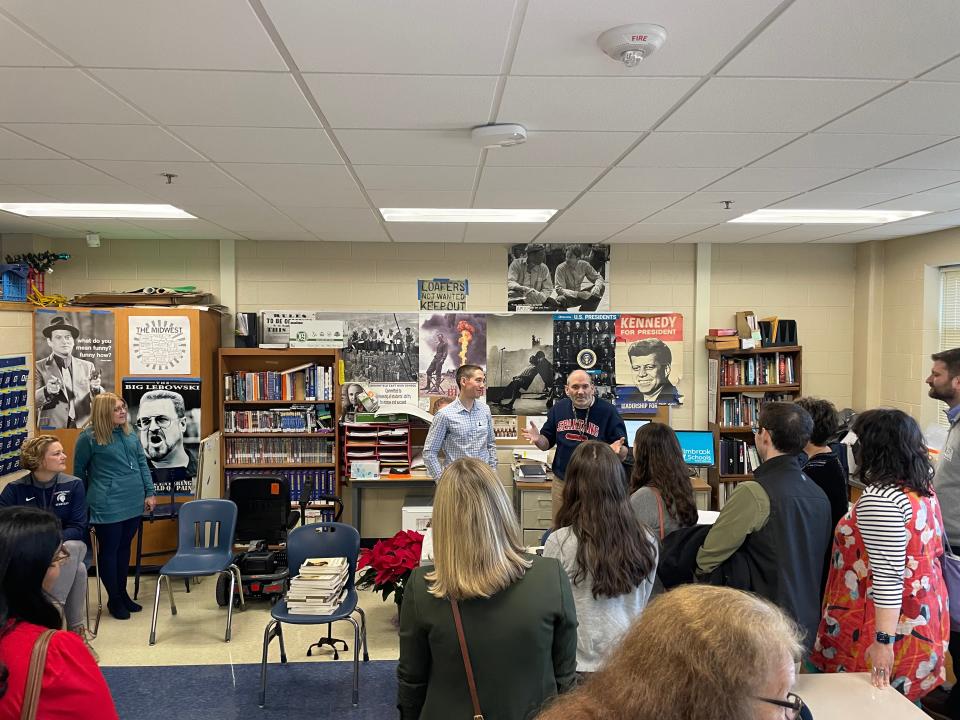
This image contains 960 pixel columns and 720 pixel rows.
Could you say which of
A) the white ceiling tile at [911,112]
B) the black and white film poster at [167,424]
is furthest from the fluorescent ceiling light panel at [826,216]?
the black and white film poster at [167,424]

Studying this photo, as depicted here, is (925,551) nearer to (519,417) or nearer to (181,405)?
(519,417)

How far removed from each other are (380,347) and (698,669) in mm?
5801

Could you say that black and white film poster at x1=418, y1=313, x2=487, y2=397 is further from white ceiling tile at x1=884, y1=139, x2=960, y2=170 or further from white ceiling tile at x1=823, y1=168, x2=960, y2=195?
white ceiling tile at x1=884, y1=139, x2=960, y2=170

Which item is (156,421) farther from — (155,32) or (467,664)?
(467,664)

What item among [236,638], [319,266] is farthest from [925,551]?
[319,266]

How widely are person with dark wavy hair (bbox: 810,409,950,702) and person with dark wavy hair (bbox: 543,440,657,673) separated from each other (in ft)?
2.64

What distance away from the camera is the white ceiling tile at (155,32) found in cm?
165

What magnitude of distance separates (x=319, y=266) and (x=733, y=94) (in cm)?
480

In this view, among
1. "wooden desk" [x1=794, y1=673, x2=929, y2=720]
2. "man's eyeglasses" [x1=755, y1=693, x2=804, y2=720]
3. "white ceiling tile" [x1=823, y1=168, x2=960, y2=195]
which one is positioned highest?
"white ceiling tile" [x1=823, y1=168, x2=960, y2=195]

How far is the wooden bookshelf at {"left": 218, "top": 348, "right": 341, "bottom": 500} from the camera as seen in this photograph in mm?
6152

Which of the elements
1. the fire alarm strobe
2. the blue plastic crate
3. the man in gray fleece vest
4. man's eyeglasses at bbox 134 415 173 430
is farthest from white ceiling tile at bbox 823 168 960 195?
the blue plastic crate

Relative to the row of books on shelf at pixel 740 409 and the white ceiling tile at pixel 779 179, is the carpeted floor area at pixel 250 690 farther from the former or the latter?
the row of books on shelf at pixel 740 409

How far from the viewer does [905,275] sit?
19.8ft

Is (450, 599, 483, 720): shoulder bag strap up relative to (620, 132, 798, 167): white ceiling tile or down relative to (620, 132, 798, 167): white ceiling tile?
down
